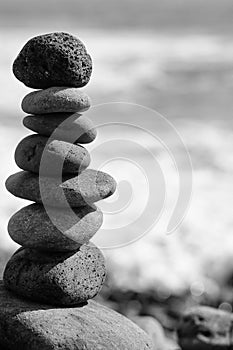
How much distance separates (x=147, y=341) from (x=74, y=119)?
8.49 ft

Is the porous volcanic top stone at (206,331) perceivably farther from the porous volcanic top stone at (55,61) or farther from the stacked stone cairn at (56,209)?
the porous volcanic top stone at (55,61)

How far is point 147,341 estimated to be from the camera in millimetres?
8516

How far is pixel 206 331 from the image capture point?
11906mm

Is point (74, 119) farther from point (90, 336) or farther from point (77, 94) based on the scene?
point (90, 336)

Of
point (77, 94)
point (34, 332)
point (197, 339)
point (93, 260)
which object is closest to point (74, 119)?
point (77, 94)

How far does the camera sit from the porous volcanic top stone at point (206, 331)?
11.9 m

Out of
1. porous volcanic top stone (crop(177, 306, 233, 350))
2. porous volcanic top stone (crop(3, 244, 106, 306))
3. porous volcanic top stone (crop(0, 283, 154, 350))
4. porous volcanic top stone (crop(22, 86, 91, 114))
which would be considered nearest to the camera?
porous volcanic top stone (crop(0, 283, 154, 350))

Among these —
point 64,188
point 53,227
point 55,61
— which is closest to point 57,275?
point 53,227

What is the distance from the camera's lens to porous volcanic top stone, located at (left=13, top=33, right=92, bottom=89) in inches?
320

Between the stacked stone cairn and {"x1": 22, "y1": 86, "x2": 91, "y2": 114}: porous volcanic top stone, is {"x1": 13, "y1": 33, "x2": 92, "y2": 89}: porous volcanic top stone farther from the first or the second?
{"x1": 22, "y1": 86, "x2": 91, "y2": 114}: porous volcanic top stone

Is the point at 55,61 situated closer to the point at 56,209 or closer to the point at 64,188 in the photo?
the point at 64,188

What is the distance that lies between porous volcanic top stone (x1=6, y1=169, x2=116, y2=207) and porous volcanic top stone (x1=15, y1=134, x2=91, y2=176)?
0.30 ft

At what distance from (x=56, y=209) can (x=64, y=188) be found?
277 millimetres

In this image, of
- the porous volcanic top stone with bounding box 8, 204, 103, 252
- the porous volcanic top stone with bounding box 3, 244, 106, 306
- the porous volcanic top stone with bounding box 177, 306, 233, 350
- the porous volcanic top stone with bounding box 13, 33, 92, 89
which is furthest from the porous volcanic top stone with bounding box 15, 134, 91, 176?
the porous volcanic top stone with bounding box 177, 306, 233, 350
